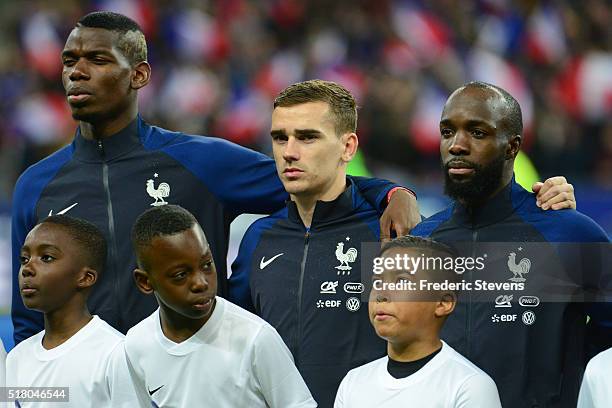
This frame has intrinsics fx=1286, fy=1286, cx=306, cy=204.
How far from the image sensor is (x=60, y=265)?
4793 mm

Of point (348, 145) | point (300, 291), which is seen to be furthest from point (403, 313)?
point (348, 145)

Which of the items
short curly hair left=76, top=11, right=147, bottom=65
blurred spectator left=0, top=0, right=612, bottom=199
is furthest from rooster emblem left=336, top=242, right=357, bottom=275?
blurred spectator left=0, top=0, right=612, bottom=199

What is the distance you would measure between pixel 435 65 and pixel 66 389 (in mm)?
8828

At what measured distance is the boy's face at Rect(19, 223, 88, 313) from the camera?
4750mm

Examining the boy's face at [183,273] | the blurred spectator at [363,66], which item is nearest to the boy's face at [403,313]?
the boy's face at [183,273]

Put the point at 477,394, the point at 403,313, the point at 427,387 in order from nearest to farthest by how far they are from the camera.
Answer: the point at 477,394 → the point at 427,387 → the point at 403,313

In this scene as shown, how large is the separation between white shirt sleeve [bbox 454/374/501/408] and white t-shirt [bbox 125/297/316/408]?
21.8 inches

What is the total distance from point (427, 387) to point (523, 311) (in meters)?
0.55

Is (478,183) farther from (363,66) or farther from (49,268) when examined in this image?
(363,66)

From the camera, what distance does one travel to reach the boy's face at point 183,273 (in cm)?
431

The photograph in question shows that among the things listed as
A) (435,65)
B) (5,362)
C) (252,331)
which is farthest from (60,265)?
(435,65)

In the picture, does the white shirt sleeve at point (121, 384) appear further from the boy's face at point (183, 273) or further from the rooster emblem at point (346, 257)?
the rooster emblem at point (346, 257)

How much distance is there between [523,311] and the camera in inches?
177

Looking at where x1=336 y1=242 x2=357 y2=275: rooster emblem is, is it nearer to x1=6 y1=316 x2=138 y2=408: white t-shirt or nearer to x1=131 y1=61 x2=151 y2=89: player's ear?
x1=6 y1=316 x2=138 y2=408: white t-shirt
